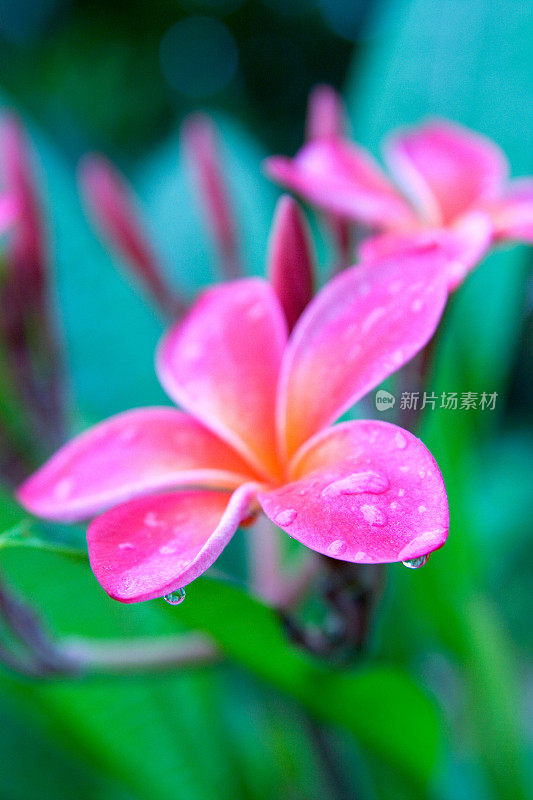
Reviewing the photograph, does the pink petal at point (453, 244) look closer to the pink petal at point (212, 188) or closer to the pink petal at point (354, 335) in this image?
the pink petal at point (354, 335)

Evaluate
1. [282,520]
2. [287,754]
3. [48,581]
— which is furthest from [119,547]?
[287,754]

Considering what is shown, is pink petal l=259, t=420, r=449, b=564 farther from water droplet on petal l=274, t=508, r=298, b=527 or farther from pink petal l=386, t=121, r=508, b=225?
pink petal l=386, t=121, r=508, b=225

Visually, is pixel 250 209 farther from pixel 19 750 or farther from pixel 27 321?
pixel 19 750

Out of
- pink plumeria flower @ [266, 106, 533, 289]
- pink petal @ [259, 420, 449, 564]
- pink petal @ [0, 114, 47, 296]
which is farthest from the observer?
pink petal @ [0, 114, 47, 296]

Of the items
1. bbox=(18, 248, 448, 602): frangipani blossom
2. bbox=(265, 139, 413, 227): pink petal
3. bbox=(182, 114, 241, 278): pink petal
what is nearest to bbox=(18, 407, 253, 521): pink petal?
bbox=(18, 248, 448, 602): frangipani blossom

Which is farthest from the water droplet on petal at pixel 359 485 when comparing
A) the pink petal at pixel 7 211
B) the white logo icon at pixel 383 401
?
the pink petal at pixel 7 211

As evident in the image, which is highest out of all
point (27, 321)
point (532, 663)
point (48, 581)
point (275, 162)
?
point (275, 162)

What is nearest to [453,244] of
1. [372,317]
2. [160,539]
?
[372,317]
